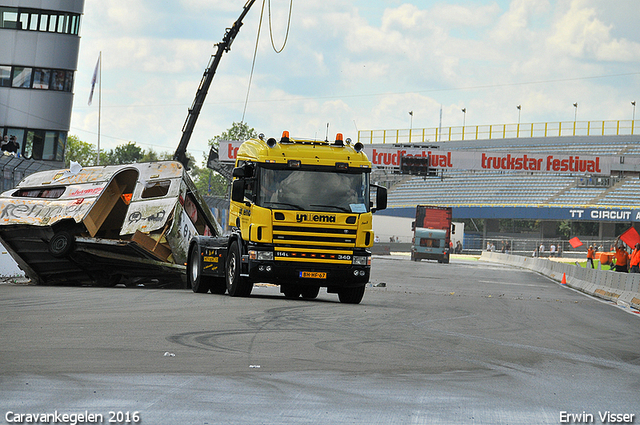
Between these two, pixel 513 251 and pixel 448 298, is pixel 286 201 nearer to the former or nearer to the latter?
pixel 448 298

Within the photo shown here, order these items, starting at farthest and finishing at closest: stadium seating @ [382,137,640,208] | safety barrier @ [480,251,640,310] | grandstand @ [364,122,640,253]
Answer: stadium seating @ [382,137,640,208]
grandstand @ [364,122,640,253]
safety barrier @ [480,251,640,310]

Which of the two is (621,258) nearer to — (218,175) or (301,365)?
(301,365)

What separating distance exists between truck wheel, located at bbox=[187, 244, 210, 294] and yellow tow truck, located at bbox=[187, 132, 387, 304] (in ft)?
5.96

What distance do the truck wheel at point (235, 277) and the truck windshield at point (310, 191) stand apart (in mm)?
1348

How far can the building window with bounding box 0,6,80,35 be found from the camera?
150ft

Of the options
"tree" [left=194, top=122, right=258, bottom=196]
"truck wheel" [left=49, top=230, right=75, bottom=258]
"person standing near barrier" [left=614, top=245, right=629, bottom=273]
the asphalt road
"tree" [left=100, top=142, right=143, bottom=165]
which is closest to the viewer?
the asphalt road

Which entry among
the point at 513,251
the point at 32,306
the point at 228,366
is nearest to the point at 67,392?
the point at 228,366

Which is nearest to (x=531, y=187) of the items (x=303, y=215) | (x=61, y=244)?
(x=61, y=244)

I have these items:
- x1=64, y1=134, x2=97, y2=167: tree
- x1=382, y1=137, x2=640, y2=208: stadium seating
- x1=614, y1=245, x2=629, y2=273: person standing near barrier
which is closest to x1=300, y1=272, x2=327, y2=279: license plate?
x1=614, y1=245, x2=629, y2=273: person standing near barrier

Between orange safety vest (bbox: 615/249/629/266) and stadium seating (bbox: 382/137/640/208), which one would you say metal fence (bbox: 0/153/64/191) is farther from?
stadium seating (bbox: 382/137/640/208)

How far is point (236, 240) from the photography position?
15898 millimetres

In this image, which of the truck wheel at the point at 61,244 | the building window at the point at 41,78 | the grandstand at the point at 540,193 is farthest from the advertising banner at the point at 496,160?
the truck wheel at the point at 61,244

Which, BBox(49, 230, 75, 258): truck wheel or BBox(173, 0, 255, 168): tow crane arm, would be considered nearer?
BBox(49, 230, 75, 258): truck wheel

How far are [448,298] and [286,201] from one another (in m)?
6.24
